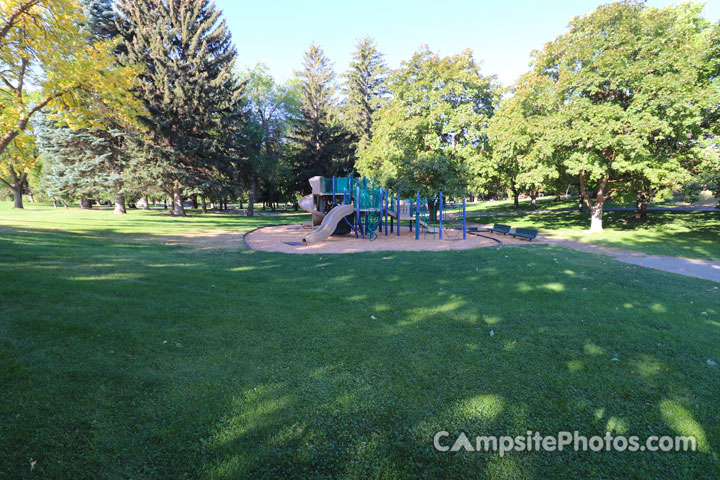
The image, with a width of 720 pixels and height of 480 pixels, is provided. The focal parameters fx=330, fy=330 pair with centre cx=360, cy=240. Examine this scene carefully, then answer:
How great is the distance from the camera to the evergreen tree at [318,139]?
37.8m

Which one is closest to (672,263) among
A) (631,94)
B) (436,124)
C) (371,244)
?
(371,244)

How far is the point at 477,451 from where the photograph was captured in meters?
2.62

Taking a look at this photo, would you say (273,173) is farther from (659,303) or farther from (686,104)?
(659,303)

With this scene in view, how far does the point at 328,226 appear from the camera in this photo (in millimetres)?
15945

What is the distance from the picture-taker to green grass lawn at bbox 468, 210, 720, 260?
1324 centimetres

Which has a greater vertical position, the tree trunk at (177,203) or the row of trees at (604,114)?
the row of trees at (604,114)

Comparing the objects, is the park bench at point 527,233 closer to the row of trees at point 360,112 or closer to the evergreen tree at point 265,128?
the row of trees at point 360,112

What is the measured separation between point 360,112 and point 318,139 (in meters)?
8.21

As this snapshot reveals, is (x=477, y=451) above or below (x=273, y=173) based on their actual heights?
below

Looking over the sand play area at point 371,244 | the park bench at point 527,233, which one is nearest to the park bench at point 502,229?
the sand play area at point 371,244

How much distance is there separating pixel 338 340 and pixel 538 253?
917 centimetres

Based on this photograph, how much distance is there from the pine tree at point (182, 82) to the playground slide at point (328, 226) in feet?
55.2

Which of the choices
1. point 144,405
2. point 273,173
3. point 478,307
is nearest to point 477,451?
point 144,405

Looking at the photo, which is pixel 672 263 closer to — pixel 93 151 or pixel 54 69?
pixel 54 69
